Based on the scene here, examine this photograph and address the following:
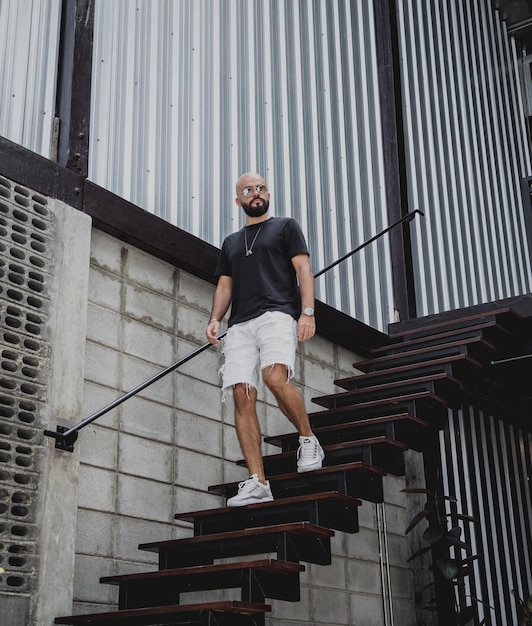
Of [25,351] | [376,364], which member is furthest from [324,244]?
[25,351]

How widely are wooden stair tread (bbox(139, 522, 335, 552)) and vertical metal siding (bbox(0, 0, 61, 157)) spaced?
2.20 metres

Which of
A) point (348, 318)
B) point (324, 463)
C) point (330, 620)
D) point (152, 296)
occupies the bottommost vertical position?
point (330, 620)

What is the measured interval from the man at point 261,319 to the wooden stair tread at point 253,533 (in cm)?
24

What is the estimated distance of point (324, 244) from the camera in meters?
7.23

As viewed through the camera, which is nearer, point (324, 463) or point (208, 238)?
point (324, 463)

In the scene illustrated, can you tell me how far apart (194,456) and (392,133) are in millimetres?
3968

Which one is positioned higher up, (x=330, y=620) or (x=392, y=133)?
(x=392, y=133)

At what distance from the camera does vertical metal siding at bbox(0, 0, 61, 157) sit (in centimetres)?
499

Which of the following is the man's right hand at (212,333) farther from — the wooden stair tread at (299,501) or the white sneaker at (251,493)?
the wooden stair tread at (299,501)

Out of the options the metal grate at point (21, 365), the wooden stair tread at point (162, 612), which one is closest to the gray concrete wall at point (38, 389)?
the metal grate at point (21, 365)

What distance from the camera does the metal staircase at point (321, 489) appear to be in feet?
13.7

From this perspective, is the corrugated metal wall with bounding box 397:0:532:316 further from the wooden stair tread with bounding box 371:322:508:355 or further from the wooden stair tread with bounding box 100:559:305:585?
the wooden stair tread with bounding box 100:559:305:585

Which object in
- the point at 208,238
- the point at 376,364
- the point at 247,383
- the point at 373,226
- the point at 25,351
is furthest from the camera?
the point at 373,226

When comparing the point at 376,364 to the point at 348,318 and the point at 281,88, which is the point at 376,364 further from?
the point at 281,88
